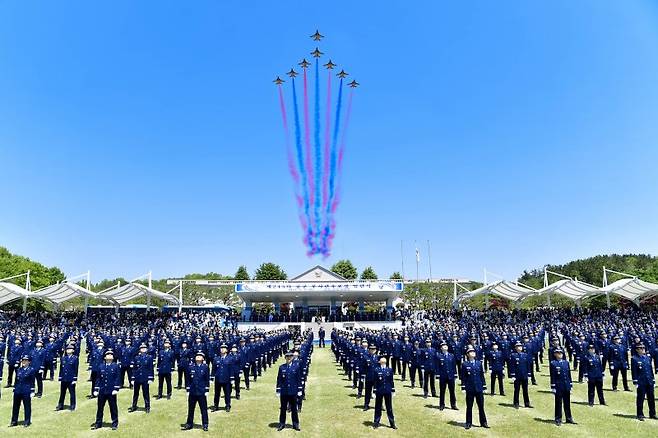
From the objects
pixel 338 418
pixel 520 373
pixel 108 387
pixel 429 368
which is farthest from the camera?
pixel 429 368

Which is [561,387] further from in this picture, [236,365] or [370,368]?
[236,365]

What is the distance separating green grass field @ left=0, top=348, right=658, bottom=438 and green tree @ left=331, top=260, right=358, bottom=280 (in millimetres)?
87723

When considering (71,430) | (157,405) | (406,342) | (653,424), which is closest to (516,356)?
(653,424)

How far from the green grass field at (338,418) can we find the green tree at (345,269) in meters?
87.7

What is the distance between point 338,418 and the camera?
14.2 m

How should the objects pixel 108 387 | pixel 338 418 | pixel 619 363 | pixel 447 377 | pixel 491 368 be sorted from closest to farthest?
pixel 108 387
pixel 338 418
pixel 447 377
pixel 619 363
pixel 491 368

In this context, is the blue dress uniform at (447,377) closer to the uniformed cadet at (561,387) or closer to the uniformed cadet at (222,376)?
the uniformed cadet at (561,387)

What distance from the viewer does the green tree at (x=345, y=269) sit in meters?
106

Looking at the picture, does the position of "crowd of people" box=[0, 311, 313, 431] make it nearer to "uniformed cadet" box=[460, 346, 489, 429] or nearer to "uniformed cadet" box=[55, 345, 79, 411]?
"uniformed cadet" box=[55, 345, 79, 411]

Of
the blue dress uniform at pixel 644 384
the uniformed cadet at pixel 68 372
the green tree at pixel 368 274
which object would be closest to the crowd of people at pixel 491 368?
the blue dress uniform at pixel 644 384

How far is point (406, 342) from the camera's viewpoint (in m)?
23.1

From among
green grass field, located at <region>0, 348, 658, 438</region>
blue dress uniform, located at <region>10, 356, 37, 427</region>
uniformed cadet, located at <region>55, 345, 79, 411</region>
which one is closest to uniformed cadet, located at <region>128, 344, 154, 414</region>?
green grass field, located at <region>0, 348, 658, 438</region>

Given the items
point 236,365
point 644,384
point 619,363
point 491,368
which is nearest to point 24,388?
point 236,365

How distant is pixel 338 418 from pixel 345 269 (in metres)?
92.7
